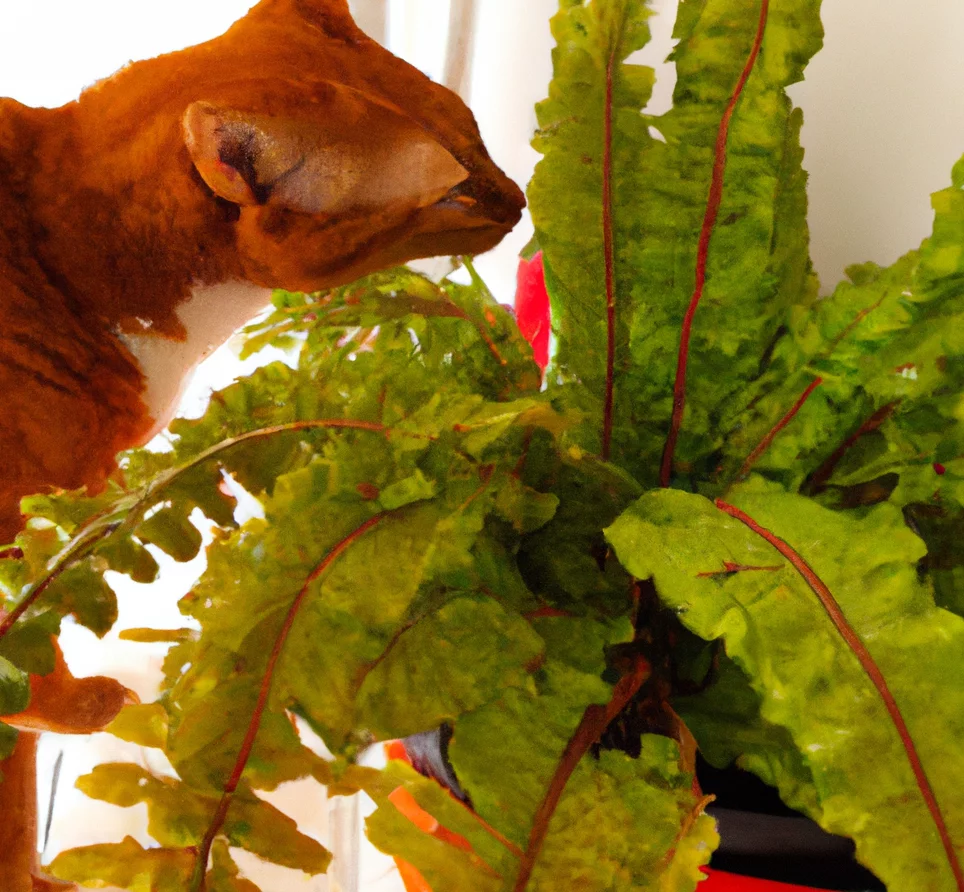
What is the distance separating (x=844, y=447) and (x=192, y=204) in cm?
44

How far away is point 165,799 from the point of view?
325mm

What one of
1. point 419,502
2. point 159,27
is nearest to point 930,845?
point 419,502

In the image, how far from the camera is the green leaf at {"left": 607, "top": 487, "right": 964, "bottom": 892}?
0.25m

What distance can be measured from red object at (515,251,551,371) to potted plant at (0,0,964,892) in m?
0.19

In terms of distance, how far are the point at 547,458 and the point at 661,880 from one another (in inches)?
8.3

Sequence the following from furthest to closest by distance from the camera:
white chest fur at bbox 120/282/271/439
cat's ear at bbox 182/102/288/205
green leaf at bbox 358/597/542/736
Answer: white chest fur at bbox 120/282/271/439, cat's ear at bbox 182/102/288/205, green leaf at bbox 358/597/542/736

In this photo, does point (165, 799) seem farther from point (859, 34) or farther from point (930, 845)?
point (859, 34)

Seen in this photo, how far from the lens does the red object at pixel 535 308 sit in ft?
2.19

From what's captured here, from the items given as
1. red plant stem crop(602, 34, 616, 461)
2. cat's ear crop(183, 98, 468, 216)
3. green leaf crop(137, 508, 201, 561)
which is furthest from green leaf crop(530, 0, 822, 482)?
green leaf crop(137, 508, 201, 561)

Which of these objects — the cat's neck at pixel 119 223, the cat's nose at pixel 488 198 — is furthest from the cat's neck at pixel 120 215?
the cat's nose at pixel 488 198

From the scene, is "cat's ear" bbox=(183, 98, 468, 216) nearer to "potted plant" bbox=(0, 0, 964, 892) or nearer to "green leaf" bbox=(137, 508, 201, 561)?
"potted plant" bbox=(0, 0, 964, 892)

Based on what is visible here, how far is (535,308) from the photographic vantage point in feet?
2.27

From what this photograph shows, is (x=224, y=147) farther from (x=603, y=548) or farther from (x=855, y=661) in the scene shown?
(x=855, y=661)

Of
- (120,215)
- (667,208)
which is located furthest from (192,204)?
(667,208)
